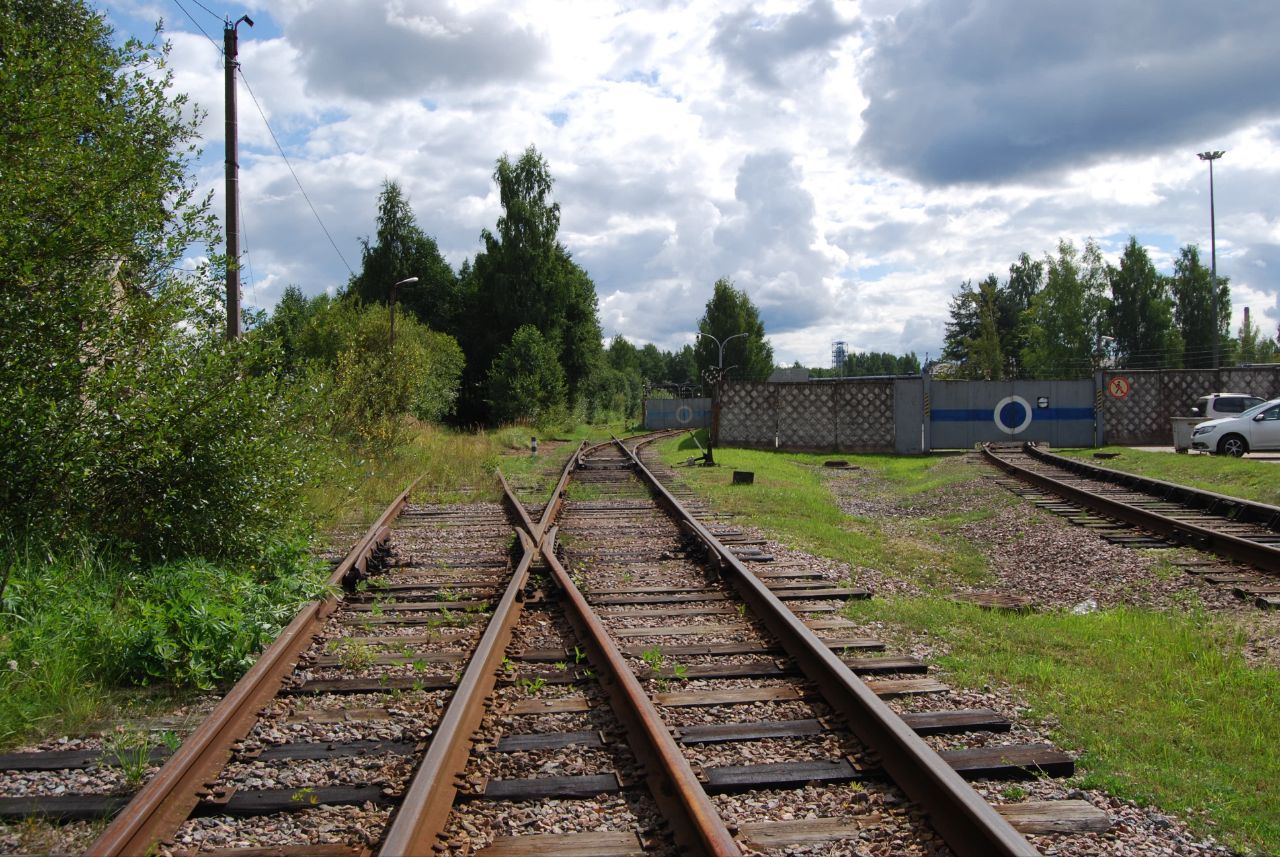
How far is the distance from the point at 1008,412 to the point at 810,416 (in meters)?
5.73

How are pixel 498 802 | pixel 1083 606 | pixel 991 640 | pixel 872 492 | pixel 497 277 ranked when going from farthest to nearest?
pixel 497 277
pixel 872 492
pixel 1083 606
pixel 991 640
pixel 498 802

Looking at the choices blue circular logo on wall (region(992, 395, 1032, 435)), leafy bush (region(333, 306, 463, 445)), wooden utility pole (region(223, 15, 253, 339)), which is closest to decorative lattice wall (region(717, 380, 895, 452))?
blue circular logo on wall (region(992, 395, 1032, 435))

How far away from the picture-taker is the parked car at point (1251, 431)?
18859 millimetres

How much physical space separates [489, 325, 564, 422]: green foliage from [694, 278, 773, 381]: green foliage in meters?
23.6

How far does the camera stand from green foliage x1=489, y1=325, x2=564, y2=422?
43.9 meters

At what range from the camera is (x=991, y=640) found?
5875 millimetres

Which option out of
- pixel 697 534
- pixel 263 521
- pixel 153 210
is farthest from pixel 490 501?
pixel 153 210

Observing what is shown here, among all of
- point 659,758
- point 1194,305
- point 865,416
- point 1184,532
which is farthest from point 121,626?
point 1194,305

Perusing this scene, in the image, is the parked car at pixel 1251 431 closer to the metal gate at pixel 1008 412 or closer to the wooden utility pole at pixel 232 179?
the metal gate at pixel 1008 412

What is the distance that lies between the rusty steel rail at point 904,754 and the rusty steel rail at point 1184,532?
536cm

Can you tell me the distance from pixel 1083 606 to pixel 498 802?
562cm

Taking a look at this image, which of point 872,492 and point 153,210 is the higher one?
point 153,210

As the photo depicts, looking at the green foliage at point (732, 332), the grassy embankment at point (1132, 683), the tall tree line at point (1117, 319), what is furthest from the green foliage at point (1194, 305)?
the grassy embankment at point (1132, 683)

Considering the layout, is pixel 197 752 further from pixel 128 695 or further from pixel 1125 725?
pixel 1125 725
